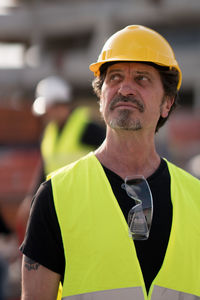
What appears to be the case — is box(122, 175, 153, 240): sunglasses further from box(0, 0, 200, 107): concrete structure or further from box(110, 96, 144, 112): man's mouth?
box(0, 0, 200, 107): concrete structure

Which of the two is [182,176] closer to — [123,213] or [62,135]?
[123,213]

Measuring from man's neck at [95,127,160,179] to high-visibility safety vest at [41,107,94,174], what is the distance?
222 cm

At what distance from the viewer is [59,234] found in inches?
79.5

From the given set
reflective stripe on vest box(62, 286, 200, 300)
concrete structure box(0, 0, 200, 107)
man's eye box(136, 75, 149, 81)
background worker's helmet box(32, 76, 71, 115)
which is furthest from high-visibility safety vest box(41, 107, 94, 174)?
concrete structure box(0, 0, 200, 107)

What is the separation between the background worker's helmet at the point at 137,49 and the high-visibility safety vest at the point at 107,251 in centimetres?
52

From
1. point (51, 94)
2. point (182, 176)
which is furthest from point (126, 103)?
point (51, 94)

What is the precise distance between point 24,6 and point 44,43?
8.90ft

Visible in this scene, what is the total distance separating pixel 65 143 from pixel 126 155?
2584 mm

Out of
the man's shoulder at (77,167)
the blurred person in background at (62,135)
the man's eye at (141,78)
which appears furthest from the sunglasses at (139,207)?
the blurred person in background at (62,135)

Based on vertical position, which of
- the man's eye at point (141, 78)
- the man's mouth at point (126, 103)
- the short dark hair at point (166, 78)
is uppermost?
the short dark hair at point (166, 78)

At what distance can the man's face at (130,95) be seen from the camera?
2.20 metres

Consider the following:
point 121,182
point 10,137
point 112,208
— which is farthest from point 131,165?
point 10,137

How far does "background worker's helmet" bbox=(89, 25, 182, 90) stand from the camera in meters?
2.23

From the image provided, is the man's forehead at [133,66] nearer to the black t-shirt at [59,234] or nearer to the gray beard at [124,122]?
the gray beard at [124,122]
